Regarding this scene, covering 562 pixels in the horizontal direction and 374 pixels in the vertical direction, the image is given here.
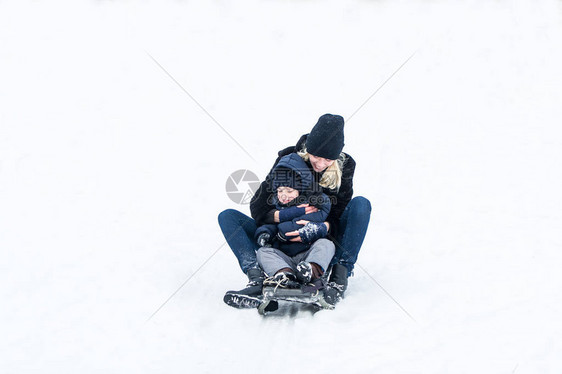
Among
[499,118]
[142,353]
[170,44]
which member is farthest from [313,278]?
[170,44]

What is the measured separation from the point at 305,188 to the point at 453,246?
4.31 feet

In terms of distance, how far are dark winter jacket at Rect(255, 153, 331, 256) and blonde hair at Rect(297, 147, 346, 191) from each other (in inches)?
2.8

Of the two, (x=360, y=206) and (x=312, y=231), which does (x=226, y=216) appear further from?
(x=360, y=206)

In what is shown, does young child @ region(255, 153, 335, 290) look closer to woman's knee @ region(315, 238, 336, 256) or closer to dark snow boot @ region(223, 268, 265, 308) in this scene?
woman's knee @ region(315, 238, 336, 256)

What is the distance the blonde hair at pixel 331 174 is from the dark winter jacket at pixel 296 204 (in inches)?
2.8

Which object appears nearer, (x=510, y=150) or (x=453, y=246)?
(x=453, y=246)

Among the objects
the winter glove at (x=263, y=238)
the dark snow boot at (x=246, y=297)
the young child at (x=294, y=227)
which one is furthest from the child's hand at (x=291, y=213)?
the dark snow boot at (x=246, y=297)

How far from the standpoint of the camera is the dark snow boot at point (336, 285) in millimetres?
3024

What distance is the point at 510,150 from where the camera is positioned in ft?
18.7

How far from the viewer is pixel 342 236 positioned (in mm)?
3326

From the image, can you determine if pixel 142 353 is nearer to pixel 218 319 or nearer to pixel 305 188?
pixel 218 319

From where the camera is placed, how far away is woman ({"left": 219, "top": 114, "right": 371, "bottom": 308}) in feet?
10.3

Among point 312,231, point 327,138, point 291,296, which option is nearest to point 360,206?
point 312,231

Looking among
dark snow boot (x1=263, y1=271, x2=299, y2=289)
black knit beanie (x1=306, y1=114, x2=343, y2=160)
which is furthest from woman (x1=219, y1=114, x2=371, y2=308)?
dark snow boot (x1=263, y1=271, x2=299, y2=289)
